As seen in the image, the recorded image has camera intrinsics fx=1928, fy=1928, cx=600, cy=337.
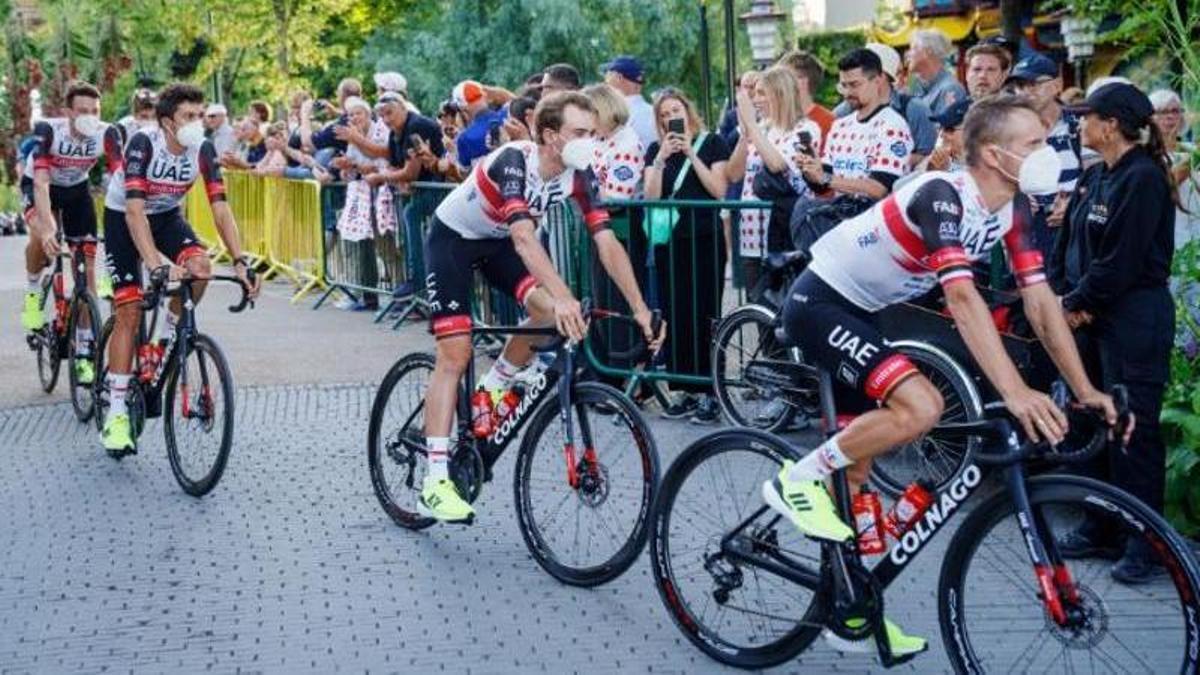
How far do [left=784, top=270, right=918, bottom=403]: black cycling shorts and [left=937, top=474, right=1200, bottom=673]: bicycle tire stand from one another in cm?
55

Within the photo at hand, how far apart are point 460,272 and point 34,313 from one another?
5.37 metres

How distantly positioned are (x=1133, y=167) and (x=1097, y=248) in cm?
35

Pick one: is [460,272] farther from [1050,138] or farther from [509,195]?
[1050,138]

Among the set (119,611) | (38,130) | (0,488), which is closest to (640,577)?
(119,611)

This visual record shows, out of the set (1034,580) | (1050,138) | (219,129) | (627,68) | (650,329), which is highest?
(219,129)

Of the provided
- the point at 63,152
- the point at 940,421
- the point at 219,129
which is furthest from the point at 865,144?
the point at 219,129

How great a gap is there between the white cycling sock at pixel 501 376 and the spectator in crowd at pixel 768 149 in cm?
300

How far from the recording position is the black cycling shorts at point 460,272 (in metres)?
7.93

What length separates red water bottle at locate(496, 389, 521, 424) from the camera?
7664mm

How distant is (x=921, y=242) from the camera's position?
582 centimetres

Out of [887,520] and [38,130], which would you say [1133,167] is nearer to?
[887,520]

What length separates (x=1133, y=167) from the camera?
284 inches

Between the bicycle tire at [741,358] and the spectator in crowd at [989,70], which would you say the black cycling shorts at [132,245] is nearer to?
the bicycle tire at [741,358]

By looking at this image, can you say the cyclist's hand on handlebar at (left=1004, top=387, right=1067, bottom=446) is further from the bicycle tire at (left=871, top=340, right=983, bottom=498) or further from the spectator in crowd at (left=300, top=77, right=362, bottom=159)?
the spectator in crowd at (left=300, top=77, right=362, bottom=159)
